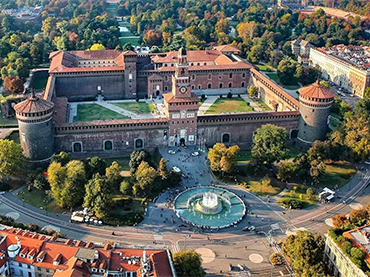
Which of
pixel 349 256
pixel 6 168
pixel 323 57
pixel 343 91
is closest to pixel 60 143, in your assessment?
pixel 6 168

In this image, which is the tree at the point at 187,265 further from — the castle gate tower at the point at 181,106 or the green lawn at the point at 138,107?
the green lawn at the point at 138,107

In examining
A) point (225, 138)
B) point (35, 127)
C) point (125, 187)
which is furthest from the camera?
point (225, 138)

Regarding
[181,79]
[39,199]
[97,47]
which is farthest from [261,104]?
[39,199]

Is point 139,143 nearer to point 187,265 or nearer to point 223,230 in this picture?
point 223,230

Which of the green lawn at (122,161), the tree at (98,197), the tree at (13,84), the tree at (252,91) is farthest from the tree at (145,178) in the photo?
the tree at (13,84)

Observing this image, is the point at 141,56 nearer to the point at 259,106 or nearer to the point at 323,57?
the point at 259,106

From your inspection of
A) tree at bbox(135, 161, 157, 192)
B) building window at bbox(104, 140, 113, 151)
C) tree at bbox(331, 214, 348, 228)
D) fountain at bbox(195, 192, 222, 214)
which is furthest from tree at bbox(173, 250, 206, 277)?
building window at bbox(104, 140, 113, 151)
